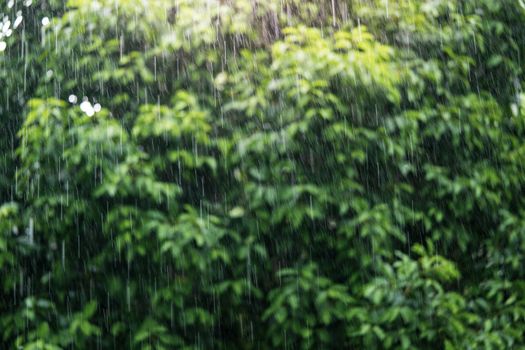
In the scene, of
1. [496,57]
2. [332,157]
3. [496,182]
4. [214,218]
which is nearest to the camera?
[214,218]

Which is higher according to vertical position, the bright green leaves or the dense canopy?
the dense canopy

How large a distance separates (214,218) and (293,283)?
58 centimetres

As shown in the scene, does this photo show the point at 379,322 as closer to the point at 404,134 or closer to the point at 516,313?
the point at 516,313

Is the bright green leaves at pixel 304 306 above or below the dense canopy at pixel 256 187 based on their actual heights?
below

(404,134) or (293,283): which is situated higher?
(404,134)

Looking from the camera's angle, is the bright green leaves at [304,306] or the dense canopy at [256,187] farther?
the bright green leaves at [304,306]

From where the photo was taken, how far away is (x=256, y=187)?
166 inches

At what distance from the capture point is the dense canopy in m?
4.07

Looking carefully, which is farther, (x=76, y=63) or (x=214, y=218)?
(x=76, y=63)

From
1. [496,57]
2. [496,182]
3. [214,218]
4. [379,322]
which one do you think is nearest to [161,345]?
[214,218]

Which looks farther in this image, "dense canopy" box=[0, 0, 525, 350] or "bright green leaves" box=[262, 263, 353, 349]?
"bright green leaves" box=[262, 263, 353, 349]

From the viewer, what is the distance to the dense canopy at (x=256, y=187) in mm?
4066

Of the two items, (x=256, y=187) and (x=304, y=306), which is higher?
(x=256, y=187)

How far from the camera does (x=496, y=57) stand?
17.3 feet
